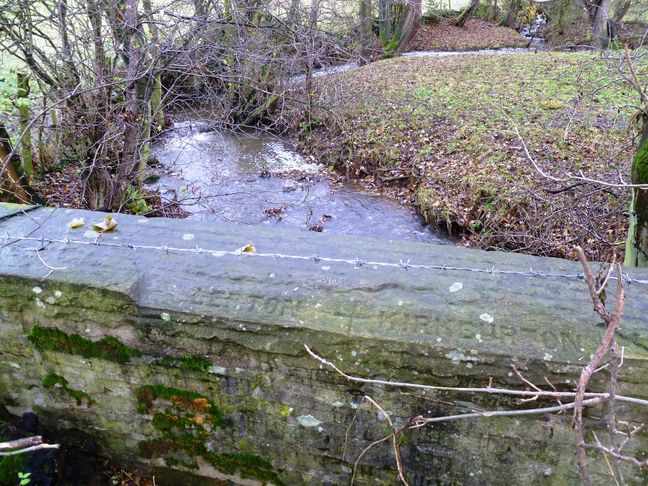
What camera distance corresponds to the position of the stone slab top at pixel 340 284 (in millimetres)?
1855

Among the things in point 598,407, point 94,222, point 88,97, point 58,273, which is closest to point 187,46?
point 88,97

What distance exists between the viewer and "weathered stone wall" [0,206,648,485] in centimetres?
187

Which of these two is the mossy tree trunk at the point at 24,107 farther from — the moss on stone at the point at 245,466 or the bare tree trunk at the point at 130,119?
the moss on stone at the point at 245,466

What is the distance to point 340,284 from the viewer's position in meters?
2.12

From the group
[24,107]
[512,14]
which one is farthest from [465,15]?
[24,107]

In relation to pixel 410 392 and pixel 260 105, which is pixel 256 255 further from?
pixel 260 105

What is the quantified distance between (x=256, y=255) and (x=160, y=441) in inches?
41.2

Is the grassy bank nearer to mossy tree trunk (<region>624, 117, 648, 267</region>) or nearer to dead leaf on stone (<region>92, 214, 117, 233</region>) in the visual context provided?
mossy tree trunk (<region>624, 117, 648, 267</region>)

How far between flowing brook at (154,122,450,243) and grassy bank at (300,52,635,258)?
1.49 feet

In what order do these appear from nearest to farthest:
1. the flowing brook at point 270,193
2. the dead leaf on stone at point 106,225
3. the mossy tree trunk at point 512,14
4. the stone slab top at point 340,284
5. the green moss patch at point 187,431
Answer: the stone slab top at point 340,284, the green moss patch at point 187,431, the dead leaf on stone at point 106,225, the flowing brook at point 270,193, the mossy tree trunk at point 512,14

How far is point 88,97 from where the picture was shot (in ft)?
17.1

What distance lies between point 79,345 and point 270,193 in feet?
20.1

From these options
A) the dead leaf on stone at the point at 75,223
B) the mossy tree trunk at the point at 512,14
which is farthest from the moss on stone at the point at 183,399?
the mossy tree trunk at the point at 512,14

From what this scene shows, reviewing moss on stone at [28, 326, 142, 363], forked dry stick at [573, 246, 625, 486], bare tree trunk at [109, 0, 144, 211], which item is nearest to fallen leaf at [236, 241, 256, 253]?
moss on stone at [28, 326, 142, 363]
